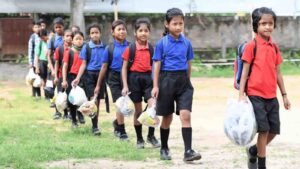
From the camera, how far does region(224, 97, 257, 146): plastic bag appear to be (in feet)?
19.7

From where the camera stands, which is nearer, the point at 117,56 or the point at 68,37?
the point at 117,56

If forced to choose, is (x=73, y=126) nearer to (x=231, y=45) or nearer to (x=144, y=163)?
(x=144, y=163)

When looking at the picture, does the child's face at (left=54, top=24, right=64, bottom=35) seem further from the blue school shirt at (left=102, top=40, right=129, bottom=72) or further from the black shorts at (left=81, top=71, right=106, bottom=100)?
the blue school shirt at (left=102, top=40, right=129, bottom=72)

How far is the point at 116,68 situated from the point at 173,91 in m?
1.61

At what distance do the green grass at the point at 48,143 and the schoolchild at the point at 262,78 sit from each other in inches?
66.7

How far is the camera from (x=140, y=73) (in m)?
8.16

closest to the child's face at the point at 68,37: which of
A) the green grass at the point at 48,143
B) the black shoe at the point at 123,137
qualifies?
the green grass at the point at 48,143

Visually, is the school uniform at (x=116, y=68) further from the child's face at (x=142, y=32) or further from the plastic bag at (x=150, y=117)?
the plastic bag at (x=150, y=117)

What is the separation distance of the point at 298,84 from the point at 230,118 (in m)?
11.9

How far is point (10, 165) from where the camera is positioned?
686cm

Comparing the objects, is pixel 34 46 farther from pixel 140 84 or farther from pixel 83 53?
pixel 140 84

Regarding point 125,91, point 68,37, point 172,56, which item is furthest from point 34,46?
point 172,56

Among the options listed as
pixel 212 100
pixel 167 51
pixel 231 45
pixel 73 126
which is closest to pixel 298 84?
pixel 212 100

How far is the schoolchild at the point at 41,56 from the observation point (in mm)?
13734
